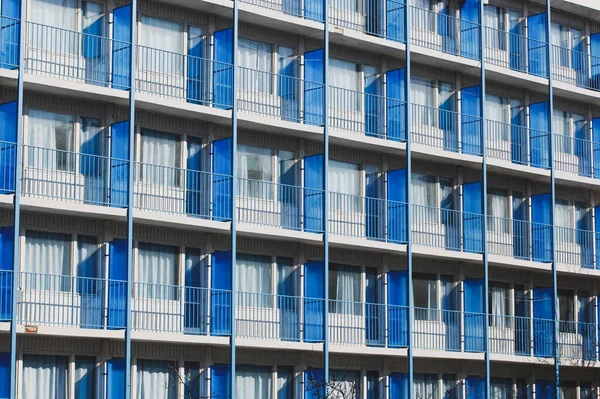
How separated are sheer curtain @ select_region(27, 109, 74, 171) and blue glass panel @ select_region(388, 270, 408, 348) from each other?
33.5 ft

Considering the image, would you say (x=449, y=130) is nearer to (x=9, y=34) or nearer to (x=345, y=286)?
(x=345, y=286)

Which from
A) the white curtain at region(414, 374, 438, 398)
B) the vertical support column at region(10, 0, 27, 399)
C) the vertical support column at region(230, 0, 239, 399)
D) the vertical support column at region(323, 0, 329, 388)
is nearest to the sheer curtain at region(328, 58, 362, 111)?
the vertical support column at region(323, 0, 329, 388)

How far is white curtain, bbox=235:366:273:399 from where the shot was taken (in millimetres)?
36438

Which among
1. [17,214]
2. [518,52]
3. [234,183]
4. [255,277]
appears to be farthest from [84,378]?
[518,52]

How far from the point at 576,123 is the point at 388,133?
906cm

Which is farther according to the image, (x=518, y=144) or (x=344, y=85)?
(x=518, y=144)

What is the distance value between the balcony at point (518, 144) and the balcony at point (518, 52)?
5.98ft

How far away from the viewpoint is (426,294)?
4122cm

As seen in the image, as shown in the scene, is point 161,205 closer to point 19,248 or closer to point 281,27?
point 19,248

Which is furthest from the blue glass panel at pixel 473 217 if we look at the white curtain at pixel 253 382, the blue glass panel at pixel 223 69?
the blue glass panel at pixel 223 69

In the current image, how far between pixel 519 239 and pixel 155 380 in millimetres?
13483

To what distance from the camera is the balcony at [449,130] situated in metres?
41.4

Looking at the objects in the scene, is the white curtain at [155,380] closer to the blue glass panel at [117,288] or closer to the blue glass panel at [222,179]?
the blue glass panel at [117,288]

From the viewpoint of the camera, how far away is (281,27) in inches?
1494
